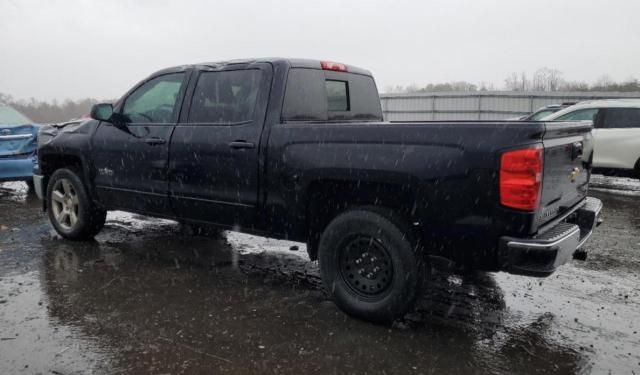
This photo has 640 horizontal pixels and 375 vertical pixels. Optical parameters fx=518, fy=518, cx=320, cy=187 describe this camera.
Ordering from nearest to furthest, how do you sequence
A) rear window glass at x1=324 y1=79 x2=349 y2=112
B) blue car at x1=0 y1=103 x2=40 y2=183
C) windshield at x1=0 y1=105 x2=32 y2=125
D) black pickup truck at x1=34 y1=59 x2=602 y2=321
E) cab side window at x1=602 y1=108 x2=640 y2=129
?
black pickup truck at x1=34 y1=59 x2=602 y2=321, rear window glass at x1=324 y1=79 x2=349 y2=112, blue car at x1=0 y1=103 x2=40 y2=183, windshield at x1=0 y1=105 x2=32 y2=125, cab side window at x1=602 y1=108 x2=640 y2=129

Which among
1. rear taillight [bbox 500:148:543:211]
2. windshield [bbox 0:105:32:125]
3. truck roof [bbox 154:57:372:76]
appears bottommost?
rear taillight [bbox 500:148:543:211]

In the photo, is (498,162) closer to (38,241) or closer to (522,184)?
(522,184)

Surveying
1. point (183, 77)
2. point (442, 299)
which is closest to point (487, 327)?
point (442, 299)

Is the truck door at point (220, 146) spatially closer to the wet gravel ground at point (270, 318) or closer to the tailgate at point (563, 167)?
the wet gravel ground at point (270, 318)

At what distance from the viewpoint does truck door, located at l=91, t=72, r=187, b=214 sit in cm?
471

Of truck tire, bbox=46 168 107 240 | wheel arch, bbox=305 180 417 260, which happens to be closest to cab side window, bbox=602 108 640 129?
wheel arch, bbox=305 180 417 260

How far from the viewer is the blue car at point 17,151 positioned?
8.22 metres

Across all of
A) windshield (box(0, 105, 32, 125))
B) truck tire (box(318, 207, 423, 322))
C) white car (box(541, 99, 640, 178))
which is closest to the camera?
truck tire (box(318, 207, 423, 322))

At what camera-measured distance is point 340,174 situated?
3561mm

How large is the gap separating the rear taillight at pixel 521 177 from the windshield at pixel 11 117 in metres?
A: 8.90

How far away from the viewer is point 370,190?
11.8ft

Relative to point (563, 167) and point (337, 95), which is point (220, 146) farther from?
point (563, 167)

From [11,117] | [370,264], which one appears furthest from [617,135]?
[11,117]

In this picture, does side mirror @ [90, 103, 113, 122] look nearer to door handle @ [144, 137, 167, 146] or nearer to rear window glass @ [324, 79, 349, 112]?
door handle @ [144, 137, 167, 146]
